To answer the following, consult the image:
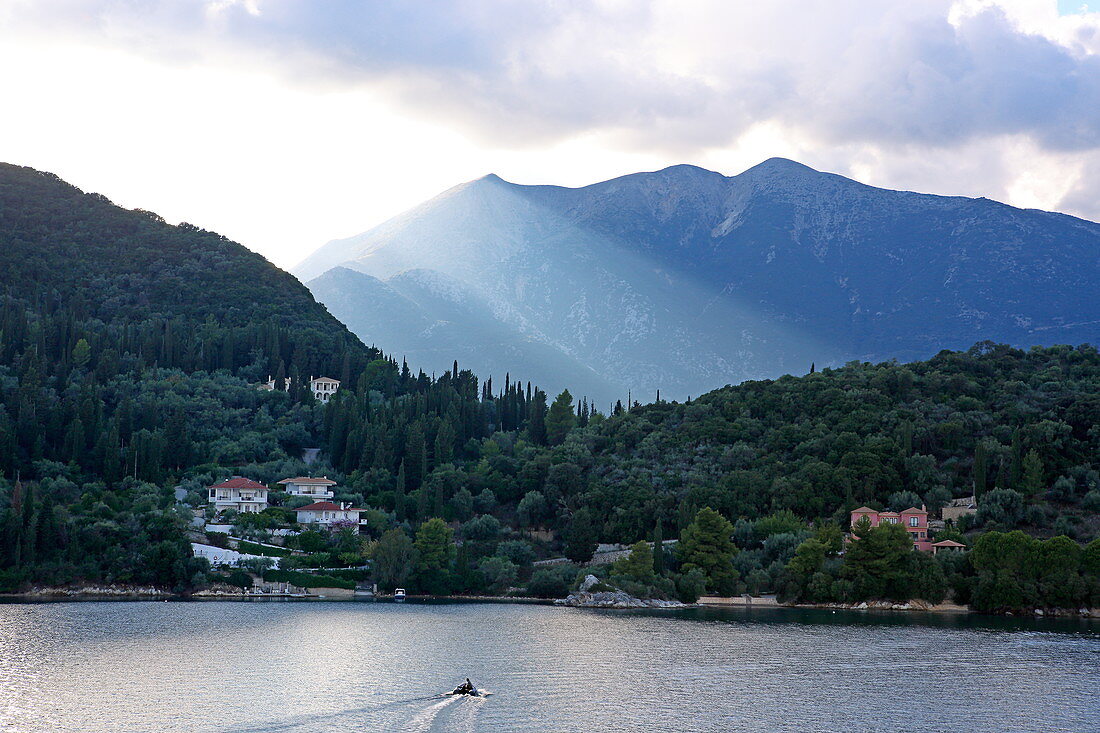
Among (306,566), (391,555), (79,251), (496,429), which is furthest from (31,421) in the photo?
(79,251)

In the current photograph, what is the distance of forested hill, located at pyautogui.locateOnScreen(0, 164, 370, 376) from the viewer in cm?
12900

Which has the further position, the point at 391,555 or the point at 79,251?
the point at 79,251

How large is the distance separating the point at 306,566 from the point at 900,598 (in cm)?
4137

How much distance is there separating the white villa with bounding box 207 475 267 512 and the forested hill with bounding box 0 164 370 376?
30.8 meters

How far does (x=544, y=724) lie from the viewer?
116 feet

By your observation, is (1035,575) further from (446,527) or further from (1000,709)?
(446,527)

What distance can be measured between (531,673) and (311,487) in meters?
59.0

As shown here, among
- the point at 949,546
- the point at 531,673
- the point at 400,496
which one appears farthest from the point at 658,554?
the point at 531,673

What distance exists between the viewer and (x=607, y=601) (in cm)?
7881

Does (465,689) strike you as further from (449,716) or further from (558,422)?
(558,422)

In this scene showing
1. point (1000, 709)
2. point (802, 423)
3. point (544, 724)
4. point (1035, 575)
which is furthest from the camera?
point (802, 423)

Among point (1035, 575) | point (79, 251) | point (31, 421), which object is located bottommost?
point (1035, 575)

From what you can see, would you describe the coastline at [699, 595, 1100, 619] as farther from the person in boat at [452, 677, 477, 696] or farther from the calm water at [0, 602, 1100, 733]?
the person in boat at [452, 677, 477, 696]

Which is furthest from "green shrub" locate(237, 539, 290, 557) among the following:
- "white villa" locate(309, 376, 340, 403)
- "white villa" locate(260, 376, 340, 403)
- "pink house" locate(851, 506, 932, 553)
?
"pink house" locate(851, 506, 932, 553)
